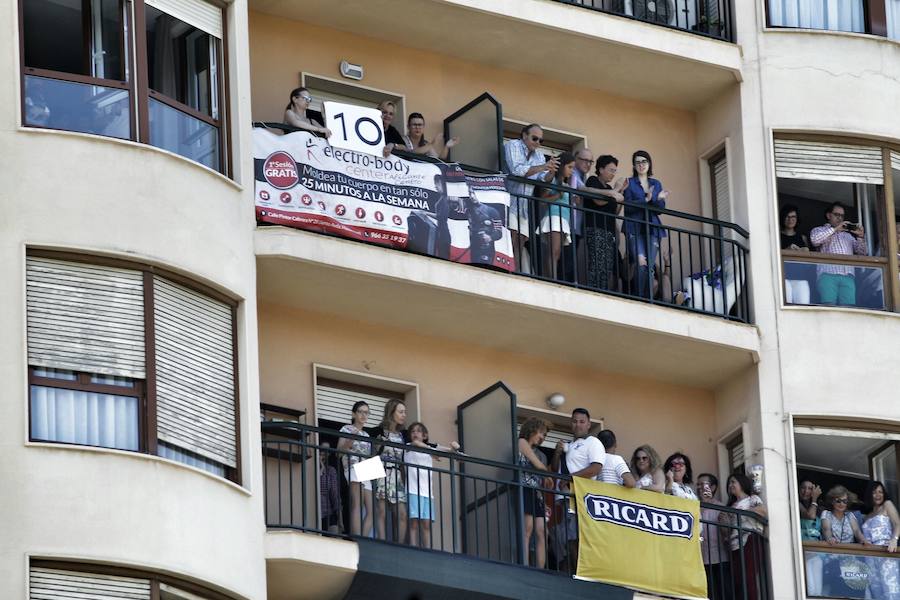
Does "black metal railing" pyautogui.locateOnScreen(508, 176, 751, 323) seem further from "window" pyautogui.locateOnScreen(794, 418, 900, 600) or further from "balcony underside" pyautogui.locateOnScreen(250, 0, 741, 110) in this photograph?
"balcony underside" pyautogui.locateOnScreen(250, 0, 741, 110)

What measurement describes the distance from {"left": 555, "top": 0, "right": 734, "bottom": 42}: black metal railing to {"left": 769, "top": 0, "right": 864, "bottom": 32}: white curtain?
21.6 inches

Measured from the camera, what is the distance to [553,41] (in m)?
29.1

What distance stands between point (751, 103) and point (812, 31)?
3.71 feet

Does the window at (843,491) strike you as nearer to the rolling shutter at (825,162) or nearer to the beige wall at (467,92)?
the rolling shutter at (825,162)

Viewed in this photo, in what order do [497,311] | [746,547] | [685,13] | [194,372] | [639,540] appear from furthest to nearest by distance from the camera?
[685,13]
[746,547]
[497,311]
[639,540]
[194,372]

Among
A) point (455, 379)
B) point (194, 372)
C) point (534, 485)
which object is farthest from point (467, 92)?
point (194, 372)

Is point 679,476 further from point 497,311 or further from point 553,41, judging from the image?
point 553,41

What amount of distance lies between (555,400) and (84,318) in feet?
21.6

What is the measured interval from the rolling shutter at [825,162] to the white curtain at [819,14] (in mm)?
1489

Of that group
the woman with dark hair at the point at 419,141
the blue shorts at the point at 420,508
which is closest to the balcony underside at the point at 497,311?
the woman with dark hair at the point at 419,141

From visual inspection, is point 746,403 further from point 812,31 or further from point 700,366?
point 812,31

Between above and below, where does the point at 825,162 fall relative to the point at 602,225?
above

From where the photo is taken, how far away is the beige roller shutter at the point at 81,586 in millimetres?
22234

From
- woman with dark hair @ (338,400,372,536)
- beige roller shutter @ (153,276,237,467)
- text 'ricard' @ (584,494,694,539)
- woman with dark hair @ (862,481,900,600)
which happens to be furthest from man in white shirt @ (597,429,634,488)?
beige roller shutter @ (153,276,237,467)
